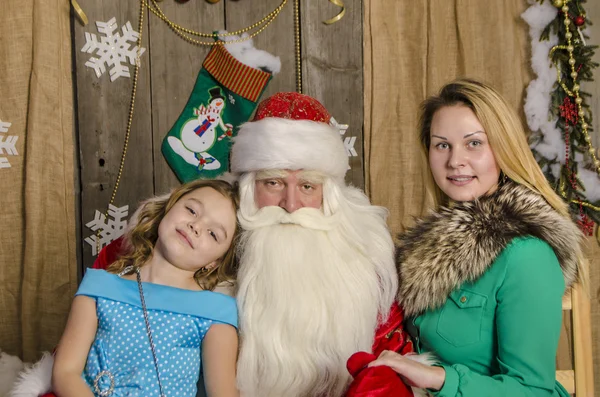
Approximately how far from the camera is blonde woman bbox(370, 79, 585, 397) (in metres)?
1.80

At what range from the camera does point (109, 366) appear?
1.92 metres

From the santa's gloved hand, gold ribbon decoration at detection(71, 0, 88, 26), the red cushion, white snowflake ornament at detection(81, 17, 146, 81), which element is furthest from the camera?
white snowflake ornament at detection(81, 17, 146, 81)

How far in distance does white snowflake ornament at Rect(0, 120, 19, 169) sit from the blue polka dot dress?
142 cm

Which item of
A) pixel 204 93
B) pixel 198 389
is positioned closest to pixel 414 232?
pixel 198 389

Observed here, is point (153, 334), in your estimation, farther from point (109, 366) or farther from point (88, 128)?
point (88, 128)

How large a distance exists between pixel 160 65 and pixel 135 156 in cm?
49

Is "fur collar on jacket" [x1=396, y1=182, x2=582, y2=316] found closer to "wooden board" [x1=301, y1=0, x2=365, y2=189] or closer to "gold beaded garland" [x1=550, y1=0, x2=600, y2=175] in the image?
"gold beaded garland" [x1=550, y1=0, x2=600, y2=175]

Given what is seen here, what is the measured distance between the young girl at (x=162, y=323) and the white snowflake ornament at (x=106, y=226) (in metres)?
1.28

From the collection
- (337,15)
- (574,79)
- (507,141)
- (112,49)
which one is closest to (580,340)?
(507,141)

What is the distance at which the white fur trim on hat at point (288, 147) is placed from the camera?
212cm

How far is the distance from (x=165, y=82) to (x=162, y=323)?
1747 millimetres

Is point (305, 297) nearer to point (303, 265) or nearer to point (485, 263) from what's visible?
point (303, 265)

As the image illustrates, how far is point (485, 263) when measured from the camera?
1.88 meters

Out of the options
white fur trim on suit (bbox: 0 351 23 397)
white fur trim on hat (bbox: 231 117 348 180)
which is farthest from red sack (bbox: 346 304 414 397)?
white fur trim on suit (bbox: 0 351 23 397)
